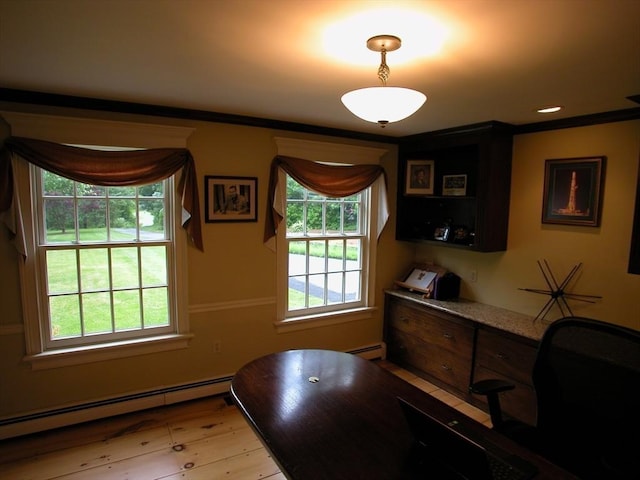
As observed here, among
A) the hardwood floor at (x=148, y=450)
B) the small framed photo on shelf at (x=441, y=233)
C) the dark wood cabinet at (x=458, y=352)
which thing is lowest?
the hardwood floor at (x=148, y=450)

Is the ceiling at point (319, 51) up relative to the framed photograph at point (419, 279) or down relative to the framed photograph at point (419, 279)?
up

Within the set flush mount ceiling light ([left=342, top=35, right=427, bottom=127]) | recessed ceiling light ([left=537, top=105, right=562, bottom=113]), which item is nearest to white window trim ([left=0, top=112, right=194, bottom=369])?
flush mount ceiling light ([left=342, top=35, right=427, bottom=127])

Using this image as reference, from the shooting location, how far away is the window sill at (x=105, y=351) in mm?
2547

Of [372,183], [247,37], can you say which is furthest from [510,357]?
[247,37]

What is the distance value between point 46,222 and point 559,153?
143 inches

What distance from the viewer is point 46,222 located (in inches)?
101

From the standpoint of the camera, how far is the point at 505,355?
2801mm

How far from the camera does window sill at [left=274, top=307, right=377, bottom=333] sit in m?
3.37

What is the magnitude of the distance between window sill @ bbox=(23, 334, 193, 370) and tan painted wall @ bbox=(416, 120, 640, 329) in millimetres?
2602

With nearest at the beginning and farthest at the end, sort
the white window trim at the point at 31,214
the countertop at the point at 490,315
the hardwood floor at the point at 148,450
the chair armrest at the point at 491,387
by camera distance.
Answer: the chair armrest at the point at 491,387
the hardwood floor at the point at 148,450
the white window trim at the point at 31,214
the countertop at the point at 490,315

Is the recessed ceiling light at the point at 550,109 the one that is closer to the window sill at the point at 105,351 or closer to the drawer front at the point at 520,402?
the drawer front at the point at 520,402

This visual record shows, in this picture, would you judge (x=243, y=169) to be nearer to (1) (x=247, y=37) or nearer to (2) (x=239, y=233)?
(2) (x=239, y=233)

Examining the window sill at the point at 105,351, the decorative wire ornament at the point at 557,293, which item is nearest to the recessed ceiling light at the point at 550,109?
the decorative wire ornament at the point at 557,293

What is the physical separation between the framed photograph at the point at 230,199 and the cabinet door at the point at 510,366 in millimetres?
2057
